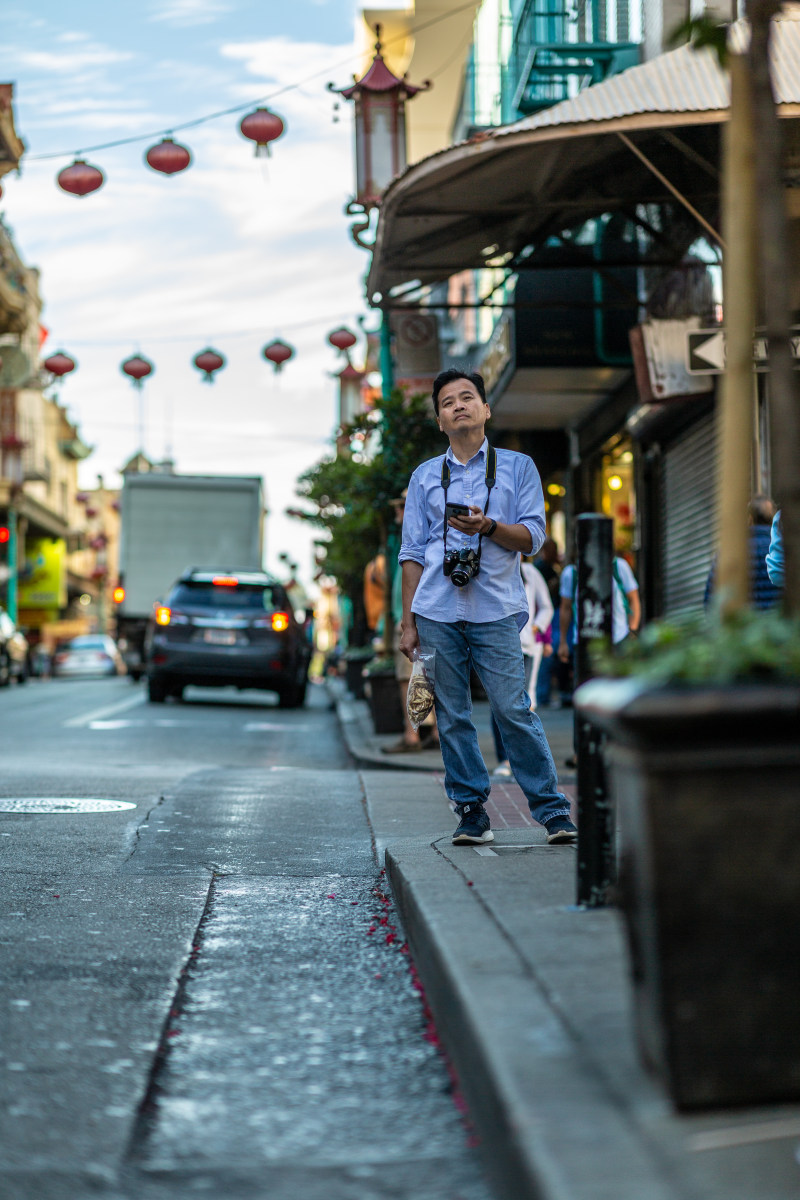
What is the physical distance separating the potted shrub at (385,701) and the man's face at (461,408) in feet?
24.3

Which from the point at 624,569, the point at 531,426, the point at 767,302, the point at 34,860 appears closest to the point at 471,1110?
the point at 767,302

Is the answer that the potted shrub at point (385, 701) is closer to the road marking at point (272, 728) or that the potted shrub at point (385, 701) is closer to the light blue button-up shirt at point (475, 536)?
the road marking at point (272, 728)

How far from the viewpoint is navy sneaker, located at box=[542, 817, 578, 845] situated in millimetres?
5535

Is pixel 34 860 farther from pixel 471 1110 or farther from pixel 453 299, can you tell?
pixel 453 299

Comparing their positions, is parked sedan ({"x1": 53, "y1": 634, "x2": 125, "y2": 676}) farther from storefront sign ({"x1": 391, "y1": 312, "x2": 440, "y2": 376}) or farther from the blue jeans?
the blue jeans

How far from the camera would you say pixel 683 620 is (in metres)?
3.06

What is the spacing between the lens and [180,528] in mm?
26875

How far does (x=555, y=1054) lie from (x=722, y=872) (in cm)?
54

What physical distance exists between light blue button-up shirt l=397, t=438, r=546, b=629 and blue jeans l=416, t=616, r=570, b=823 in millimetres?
65

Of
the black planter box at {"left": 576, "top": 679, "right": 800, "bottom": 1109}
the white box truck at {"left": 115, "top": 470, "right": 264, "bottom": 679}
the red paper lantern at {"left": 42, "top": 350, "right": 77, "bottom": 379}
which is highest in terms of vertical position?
the red paper lantern at {"left": 42, "top": 350, "right": 77, "bottom": 379}

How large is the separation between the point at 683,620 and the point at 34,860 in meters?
3.90

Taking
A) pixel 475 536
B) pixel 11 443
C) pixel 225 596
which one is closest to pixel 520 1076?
pixel 475 536

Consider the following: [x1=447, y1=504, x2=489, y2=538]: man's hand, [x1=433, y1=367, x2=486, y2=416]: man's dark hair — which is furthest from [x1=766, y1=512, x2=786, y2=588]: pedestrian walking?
[x1=447, y1=504, x2=489, y2=538]: man's hand

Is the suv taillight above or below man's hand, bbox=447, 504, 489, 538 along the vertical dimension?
below
